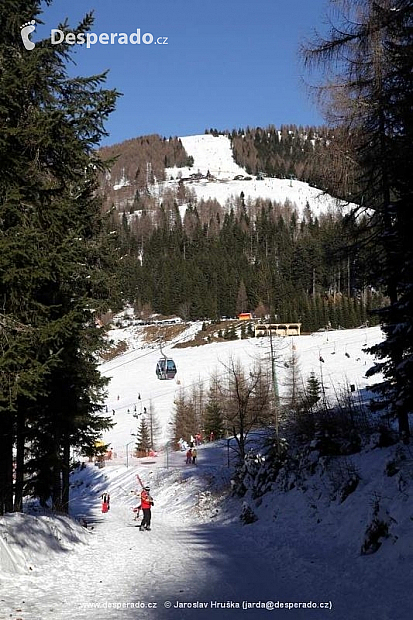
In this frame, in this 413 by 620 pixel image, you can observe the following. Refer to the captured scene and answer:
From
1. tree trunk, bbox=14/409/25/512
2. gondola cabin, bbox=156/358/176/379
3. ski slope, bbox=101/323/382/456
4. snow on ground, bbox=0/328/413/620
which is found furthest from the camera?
gondola cabin, bbox=156/358/176/379

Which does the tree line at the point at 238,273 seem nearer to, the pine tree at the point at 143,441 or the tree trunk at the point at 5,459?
the pine tree at the point at 143,441

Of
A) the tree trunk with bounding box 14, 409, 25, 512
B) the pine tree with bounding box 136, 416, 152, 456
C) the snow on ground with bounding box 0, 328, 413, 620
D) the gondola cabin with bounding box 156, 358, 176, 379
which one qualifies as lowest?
the pine tree with bounding box 136, 416, 152, 456

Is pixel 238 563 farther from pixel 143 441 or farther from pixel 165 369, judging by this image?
pixel 165 369

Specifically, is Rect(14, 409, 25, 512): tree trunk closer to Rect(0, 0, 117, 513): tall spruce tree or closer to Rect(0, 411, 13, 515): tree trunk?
Rect(0, 0, 117, 513): tall spruce tree

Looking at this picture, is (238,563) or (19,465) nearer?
(238,563)

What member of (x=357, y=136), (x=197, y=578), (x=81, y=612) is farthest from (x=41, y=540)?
(x=357, y=136)

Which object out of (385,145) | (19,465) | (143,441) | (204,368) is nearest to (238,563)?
(19,465)

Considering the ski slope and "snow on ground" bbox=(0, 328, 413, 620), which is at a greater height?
the ski slope

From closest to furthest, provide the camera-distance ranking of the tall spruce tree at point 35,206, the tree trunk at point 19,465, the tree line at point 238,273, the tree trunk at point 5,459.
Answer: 1. the tall spruce tree at point 35,206
2. the tree trunk at point 5,459
3. the tree trunk at point 19,465
4. the tree line at point 238,273

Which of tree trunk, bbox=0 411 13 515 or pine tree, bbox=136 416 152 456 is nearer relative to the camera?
tree trunk, bbox=0 411 13 515

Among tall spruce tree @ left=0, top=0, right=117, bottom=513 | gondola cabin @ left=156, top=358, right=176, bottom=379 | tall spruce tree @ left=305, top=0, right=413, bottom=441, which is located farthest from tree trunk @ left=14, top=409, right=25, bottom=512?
gondola cabin @ left=156, top=358, right=176, bottom=379

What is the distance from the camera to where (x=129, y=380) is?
71.1 m

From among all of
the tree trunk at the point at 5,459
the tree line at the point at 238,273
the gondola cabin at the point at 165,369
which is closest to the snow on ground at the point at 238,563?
the tree trunk at the point at 5,459

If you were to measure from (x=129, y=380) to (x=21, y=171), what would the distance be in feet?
209
